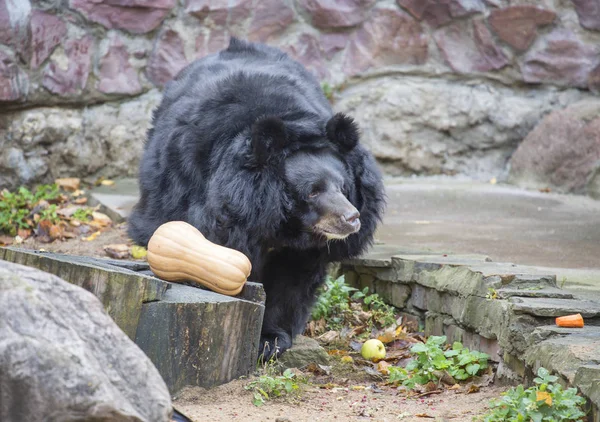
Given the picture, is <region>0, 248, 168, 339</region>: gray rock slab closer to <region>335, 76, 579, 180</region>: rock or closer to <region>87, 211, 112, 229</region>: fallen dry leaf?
<region>87, 211, 112, 229</region>: fallen dry leaf

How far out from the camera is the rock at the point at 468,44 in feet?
26.6

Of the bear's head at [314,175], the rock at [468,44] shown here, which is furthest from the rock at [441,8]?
the bear's head at [314,175]

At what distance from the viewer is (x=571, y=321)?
330cm

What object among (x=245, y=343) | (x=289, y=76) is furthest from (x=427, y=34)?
(x=245, y=343)

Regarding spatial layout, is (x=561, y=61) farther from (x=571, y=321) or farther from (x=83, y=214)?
(x=571, y=321)

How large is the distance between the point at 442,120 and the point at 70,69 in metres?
3.40

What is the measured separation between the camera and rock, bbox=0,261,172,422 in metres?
2.09

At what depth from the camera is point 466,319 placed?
4.06m

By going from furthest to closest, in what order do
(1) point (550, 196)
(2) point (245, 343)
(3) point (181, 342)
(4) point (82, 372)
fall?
(1) point (550, 196)
(2) point (245, 343)
(3) point (181, 342)
(4) point (82, 372)

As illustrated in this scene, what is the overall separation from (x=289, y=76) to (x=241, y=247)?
3.92ft

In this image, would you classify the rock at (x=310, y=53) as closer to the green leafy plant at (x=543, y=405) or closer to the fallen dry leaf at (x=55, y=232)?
the fallen dry leaf at (x=55, y=232)

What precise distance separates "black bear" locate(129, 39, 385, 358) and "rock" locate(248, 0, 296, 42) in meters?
3.14

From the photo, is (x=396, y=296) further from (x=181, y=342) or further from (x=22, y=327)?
(x=22, y=327)

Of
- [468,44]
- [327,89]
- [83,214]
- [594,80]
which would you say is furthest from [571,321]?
[594,80]
